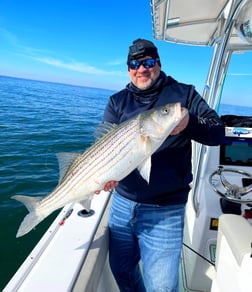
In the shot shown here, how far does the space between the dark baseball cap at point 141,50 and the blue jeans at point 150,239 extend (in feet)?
3.89

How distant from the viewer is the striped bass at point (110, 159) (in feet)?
5.91

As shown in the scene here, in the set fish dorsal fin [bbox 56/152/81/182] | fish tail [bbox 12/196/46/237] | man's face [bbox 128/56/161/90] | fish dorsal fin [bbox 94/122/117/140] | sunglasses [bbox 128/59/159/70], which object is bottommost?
fish tail [bbox 12/196/46/237]

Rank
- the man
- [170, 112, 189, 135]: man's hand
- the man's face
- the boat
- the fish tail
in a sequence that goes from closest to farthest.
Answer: the boat < [170, 112, 189, 135]: man's hand < the fish tail < the man < the man's face

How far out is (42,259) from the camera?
205cm

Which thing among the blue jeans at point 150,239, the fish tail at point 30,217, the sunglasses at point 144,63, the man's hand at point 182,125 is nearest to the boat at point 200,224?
the blue jeans at point 150,239

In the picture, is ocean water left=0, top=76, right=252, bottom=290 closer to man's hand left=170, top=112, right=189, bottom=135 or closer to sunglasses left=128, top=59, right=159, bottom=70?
sunglasses left=128, top=59, right=159, bottom=70

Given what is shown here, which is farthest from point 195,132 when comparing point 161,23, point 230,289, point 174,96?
point 161,23

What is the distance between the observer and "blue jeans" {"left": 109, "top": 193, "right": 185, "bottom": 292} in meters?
2.09

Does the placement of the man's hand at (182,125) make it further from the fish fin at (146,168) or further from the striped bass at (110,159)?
the fish fin at (146,168)

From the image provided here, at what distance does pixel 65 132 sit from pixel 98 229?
10.3 m

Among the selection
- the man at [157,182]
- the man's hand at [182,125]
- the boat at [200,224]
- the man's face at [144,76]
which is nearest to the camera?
the boat at [200,224]

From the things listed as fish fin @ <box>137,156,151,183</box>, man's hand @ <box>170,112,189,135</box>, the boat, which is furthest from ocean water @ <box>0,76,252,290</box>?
fish fin @ <box>137,156,151,183</box>

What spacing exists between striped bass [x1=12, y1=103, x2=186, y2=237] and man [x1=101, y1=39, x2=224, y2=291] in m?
0.16

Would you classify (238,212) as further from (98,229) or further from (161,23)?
(161,23)
